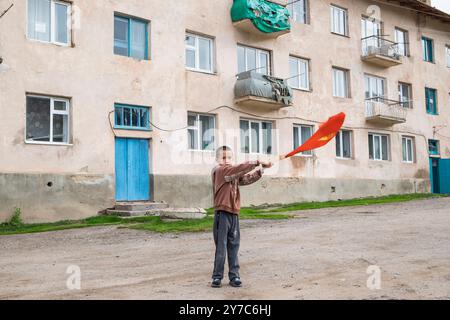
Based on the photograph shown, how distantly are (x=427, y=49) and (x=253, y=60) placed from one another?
15.1 metres

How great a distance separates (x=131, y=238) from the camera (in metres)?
11.1

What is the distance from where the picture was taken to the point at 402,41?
2862 cm

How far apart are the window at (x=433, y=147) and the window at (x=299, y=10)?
11995mm

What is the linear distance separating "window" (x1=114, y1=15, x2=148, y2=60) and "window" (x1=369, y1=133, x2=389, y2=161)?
13772 millimetres

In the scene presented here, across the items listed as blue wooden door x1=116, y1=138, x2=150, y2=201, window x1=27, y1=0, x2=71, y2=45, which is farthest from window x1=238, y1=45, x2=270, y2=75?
window x1=27, y1=0, x2=71, y2=45

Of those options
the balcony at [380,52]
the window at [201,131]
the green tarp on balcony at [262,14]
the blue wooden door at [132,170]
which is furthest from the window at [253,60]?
the balcony at [380,52]

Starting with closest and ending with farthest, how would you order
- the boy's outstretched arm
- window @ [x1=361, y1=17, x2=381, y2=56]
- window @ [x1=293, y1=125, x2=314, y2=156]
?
the boy's outstretched arm
window @ [x1=293, y1=125, x2=314, y2=156]
window @ [x1=361, y1=17, x2=381, y2=56]

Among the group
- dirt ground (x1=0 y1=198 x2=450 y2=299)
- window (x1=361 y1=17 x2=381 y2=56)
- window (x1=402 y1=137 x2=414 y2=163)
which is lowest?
dirt ground (x1=0 y1=198 x2=450 y2=299)

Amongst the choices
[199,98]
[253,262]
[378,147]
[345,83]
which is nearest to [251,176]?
[253,262]

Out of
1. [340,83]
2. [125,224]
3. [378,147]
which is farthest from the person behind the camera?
[378,147]

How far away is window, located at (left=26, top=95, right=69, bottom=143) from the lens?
14.8 metres

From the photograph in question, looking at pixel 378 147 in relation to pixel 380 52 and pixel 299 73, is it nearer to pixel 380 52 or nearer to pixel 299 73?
pixel 380 52

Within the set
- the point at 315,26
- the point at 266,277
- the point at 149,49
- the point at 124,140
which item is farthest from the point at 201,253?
the point at 315,26

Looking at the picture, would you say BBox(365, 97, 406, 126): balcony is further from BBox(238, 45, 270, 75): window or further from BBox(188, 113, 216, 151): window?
BBox(188, 113, 216, 151): window
